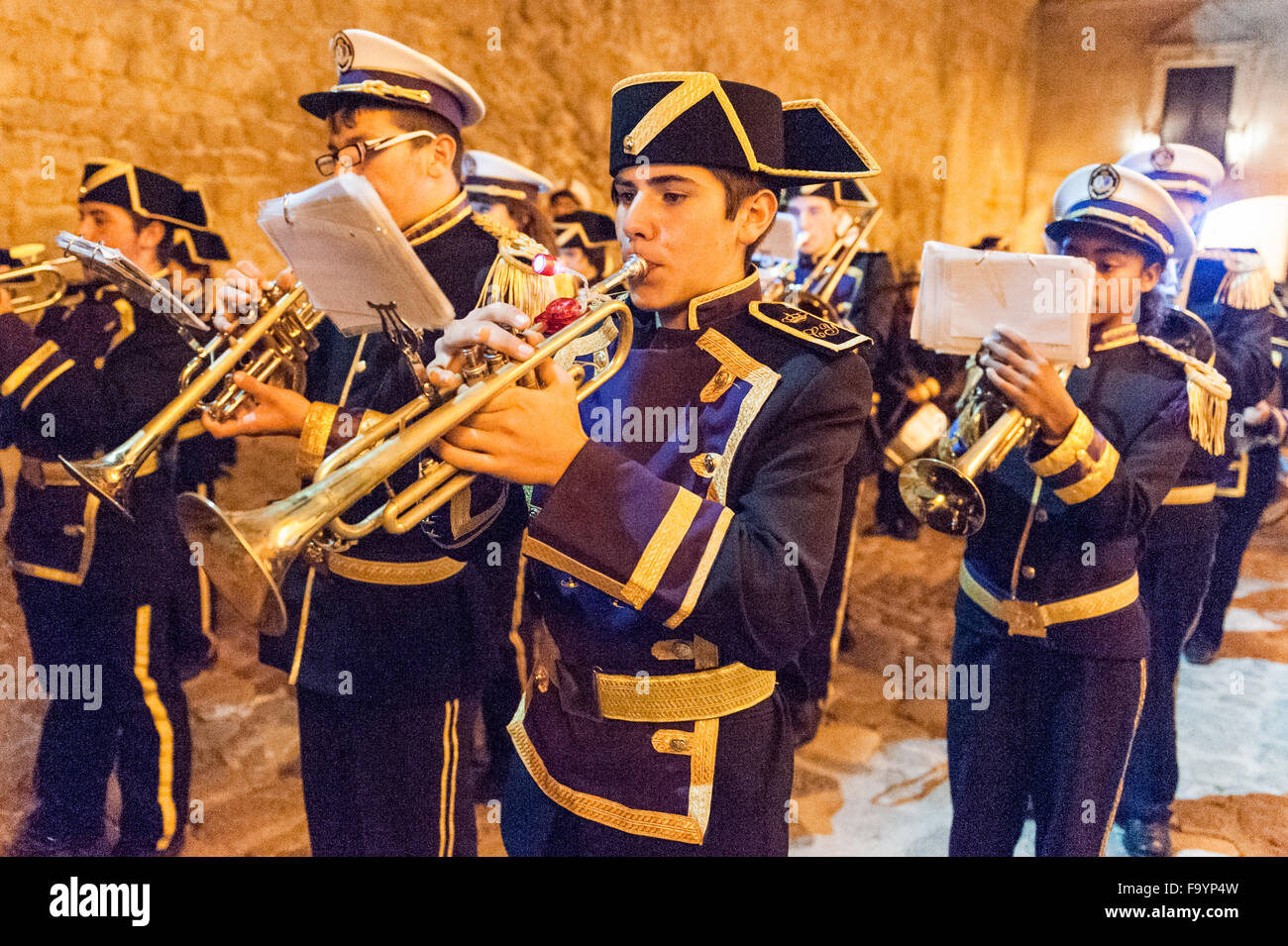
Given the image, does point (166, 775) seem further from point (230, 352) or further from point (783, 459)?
point (783, 459)

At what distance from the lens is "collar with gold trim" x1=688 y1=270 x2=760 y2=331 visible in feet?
5.62

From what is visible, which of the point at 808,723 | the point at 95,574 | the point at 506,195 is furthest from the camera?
the point at 506,195

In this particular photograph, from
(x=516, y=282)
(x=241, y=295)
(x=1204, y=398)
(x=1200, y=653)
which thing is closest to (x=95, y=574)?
(x=241, y=295)

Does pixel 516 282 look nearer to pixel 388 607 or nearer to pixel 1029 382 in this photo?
pixel 388 607

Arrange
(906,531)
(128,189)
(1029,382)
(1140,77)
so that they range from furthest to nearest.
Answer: (1140,77) < (906,531) < (128,189) < (1029,382)

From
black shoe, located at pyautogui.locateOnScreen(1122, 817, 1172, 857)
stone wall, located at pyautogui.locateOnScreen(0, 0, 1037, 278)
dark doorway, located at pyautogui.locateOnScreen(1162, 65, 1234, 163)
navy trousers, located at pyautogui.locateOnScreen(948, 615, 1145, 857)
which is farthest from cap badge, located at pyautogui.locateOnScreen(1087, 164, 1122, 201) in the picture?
dark doorway, located at pyautogui.locateOnScreen(1162, 65, 1234, 163)

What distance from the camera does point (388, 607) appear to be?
2439 mm

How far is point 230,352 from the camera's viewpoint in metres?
2.38

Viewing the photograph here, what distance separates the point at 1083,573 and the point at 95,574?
10.2 feet

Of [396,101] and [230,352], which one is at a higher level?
[396,101]

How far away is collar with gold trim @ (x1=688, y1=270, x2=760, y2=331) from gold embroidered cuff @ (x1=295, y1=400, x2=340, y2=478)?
0.96 m

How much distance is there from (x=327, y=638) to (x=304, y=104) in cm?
145

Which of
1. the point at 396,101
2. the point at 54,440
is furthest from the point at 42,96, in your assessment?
the point at 396,101

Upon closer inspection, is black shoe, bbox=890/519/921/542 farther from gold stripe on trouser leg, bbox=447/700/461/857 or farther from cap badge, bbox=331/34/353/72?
cap badge, bbox=331/34/353/72
